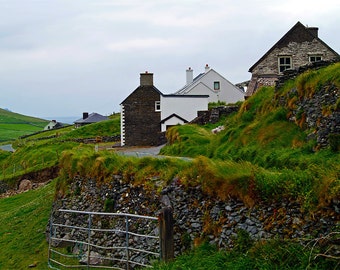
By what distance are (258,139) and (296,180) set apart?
859 cm

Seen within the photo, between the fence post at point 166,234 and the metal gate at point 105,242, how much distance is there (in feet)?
1.16

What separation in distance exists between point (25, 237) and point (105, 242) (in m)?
5.69

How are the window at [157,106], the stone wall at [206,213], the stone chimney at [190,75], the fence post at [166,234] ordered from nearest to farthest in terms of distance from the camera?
1. the stone wall at [206,213]
2. the fence post at [166,234]
3. the window at [157,106]
4. the stone chimney at [190,75]

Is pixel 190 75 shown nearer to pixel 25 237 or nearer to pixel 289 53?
pixel 289 53

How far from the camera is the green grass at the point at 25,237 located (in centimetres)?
1770

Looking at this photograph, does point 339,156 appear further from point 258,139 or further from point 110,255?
point 110,255

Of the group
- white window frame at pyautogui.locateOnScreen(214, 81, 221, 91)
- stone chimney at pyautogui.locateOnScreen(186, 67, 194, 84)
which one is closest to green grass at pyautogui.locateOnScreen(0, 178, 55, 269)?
white window frame at pyautogui.locateOnScreen(214, 81, 221, 91)

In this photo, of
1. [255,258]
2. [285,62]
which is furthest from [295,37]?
[255,258]

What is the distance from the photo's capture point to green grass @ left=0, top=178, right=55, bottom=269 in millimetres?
17703

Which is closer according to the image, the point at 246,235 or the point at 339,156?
the point at 246,235

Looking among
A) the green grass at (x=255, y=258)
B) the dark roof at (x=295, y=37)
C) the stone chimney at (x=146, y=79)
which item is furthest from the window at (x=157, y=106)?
the green grass at (x=255, y=258)

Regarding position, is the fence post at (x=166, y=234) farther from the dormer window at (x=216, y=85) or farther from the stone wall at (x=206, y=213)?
the dormer window at (x=216, y=85)

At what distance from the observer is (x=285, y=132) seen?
17.7 meters

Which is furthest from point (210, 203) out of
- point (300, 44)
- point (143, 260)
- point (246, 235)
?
point (300, 44)
